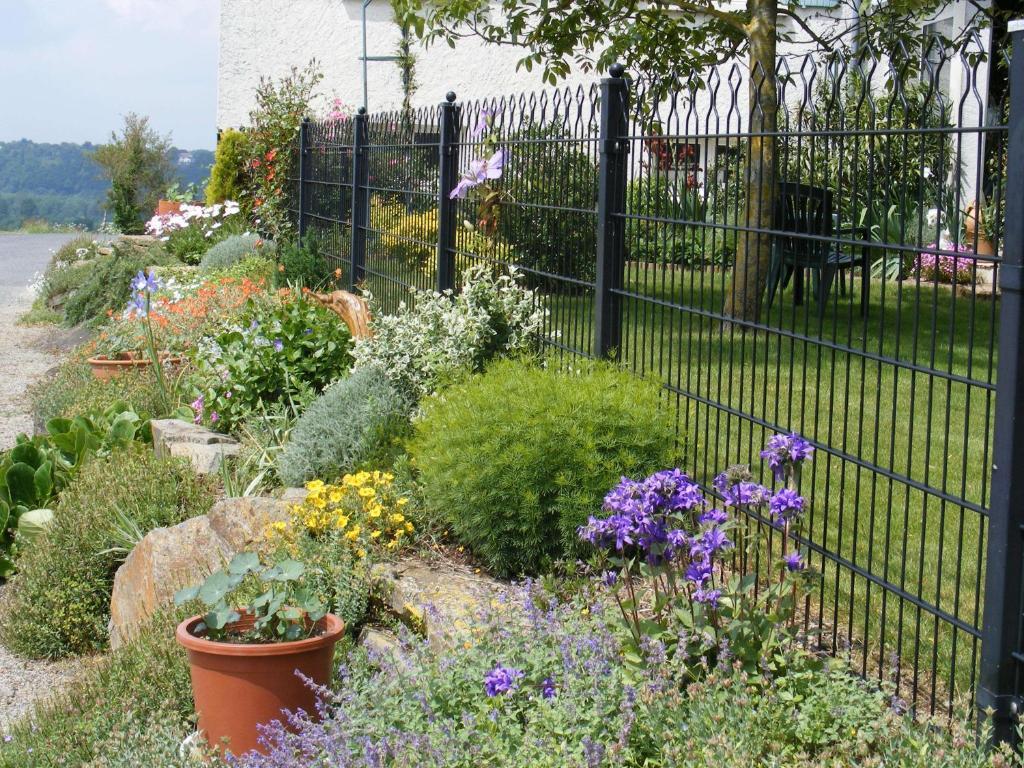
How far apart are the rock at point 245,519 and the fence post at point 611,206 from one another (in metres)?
1.60

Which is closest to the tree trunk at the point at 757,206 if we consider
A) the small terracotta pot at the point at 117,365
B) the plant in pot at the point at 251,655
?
the plant in pot at the point at 251,655

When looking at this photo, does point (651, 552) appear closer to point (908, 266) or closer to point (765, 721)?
point (765, 721)

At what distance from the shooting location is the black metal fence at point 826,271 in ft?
9.75

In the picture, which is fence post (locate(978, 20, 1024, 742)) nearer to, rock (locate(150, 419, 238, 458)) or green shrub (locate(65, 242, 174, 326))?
rock (locate(150, 419, 238, 458))

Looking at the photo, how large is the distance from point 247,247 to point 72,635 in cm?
952

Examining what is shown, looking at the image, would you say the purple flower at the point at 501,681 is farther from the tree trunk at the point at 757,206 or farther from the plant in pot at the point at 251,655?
the tree trunk at the point at 757,206

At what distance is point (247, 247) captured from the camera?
14469mm

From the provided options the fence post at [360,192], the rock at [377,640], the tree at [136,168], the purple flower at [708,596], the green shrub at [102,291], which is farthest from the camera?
the tree at [136,168]

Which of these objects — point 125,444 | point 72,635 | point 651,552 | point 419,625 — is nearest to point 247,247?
point 125,444

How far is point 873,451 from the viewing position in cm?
485

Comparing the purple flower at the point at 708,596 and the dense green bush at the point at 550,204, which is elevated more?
the dense green bush at the point at 550,204

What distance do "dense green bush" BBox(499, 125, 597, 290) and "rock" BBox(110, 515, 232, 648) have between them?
2030 millimetres

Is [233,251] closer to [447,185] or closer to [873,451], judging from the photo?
[447,185]

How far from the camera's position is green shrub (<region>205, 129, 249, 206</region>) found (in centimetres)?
1881
